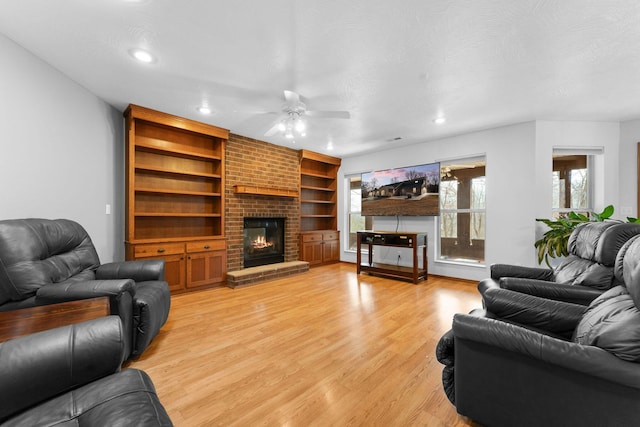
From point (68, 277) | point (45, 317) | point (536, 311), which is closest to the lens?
point (45, 317)

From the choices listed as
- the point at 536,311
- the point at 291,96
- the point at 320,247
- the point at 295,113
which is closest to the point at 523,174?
the point at 536,311

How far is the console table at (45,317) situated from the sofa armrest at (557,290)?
9.54ft

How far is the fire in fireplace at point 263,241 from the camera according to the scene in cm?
491

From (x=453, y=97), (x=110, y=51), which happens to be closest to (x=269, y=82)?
(x=110, y=51)

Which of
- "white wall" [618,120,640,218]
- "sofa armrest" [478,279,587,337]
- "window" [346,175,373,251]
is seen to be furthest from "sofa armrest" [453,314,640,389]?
"window" [346,175,373,251]

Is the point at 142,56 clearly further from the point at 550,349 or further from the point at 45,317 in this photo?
the point at 550,349

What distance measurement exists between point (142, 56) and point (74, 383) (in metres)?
2.55

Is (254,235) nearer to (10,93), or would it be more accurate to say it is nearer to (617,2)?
(10,93)

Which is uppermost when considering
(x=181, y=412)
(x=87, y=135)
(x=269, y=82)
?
(x=269, y=82)

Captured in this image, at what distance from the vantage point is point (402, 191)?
17.1ft

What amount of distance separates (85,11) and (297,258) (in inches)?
182

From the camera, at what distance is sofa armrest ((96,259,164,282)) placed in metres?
2.51

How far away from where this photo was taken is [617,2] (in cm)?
172

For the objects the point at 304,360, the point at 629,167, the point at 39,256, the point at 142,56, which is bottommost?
the point at 304,360
